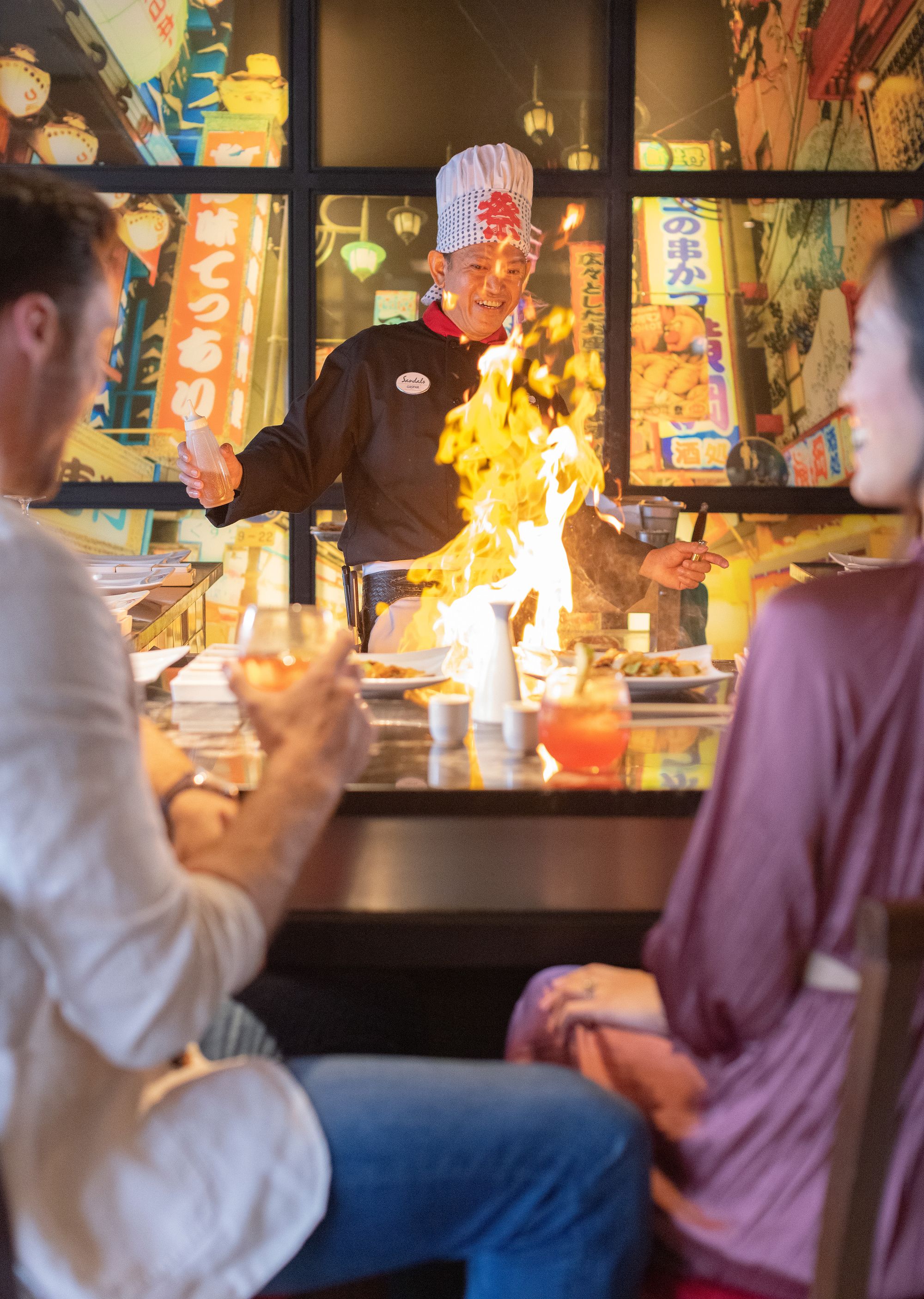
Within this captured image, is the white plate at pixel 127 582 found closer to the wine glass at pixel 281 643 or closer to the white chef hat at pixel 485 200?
the white chef hat at pixel 485 200

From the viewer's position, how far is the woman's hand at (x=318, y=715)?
1.10 meters

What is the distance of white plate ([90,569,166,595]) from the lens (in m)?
2.95

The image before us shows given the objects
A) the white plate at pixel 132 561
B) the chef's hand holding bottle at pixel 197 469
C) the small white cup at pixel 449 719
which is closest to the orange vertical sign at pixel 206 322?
the white plate at pixel 132 561

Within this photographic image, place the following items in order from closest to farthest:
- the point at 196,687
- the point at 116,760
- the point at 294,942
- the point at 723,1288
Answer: the point at 116,760 < the point at 723,1288 < the point at 294,942 < the point at 196,687

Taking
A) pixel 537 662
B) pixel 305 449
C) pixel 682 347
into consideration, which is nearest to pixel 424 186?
pixel 682 347

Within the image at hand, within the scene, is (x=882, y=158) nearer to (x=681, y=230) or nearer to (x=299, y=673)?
(x=681, y=230)

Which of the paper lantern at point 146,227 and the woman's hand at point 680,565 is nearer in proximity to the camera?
the woman's hand at point 680,565

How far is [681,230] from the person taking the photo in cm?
490

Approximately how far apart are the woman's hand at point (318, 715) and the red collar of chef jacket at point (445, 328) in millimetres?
2488

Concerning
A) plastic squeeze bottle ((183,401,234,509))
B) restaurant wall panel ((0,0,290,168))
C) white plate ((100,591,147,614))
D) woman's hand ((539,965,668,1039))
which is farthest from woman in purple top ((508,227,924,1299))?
restaurant wall panel ((0,0,290,168))

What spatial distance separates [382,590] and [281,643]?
2.06 meters

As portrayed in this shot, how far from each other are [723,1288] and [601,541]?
7.31 ft

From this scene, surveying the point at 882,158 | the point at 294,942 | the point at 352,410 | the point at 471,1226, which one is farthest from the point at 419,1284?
the point at 882,158

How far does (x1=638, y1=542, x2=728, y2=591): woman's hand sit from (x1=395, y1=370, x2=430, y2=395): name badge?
1.01 m
